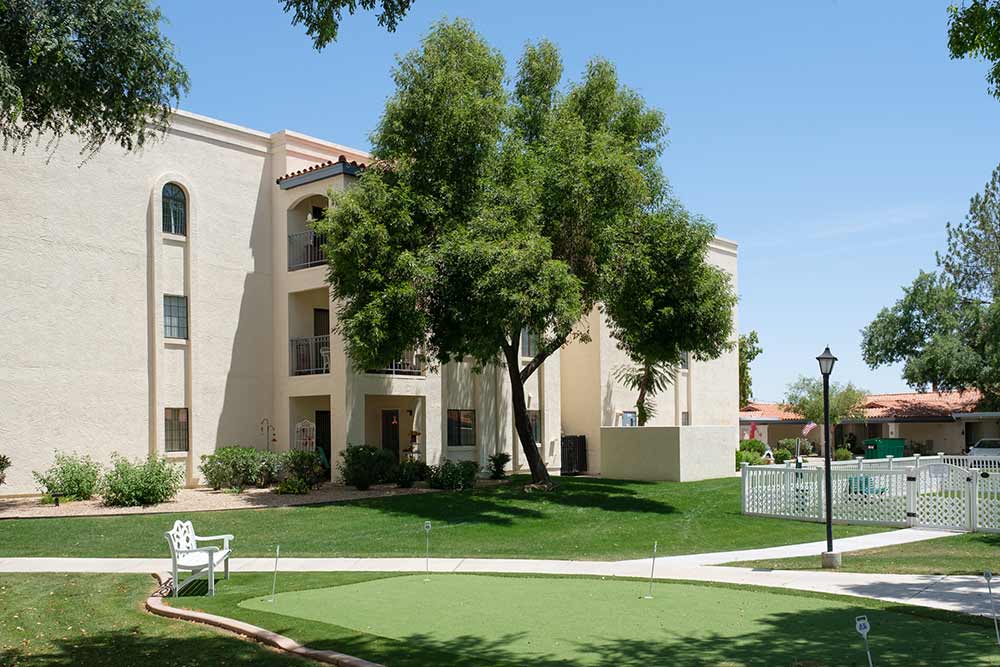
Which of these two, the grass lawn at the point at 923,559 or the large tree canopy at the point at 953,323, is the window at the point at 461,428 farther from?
the large tree canopy at the point at 953,323

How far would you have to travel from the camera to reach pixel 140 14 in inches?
469

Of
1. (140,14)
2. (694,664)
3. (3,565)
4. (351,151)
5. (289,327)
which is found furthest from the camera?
(351,151)

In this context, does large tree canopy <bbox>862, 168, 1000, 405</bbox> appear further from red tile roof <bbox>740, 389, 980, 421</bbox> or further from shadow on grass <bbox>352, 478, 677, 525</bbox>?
shadow on grass <bbox>352, 478, 677, 525</bbox>

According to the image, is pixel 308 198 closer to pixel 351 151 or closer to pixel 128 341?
pixel 351 151

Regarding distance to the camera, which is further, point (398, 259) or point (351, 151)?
point (351, 151)

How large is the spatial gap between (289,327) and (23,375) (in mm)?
7493

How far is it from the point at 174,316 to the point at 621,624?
1905 cm

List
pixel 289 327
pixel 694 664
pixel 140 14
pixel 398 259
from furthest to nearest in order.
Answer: pixel 289 327, pixel 398 259, pixel 140 14, pixel 694 664

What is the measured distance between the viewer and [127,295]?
25016mm

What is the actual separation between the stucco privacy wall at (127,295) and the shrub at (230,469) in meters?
1.03

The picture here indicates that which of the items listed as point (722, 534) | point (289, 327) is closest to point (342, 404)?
point (289, 327)

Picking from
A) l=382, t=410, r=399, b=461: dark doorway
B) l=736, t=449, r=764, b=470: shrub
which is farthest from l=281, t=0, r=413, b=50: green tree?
l=736, t=449, r=764, b=470: shrub

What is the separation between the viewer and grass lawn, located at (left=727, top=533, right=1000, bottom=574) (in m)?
15.6

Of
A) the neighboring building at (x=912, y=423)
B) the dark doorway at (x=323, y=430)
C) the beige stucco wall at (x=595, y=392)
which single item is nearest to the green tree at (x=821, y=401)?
the neighboring building at (x=912, y=423)
